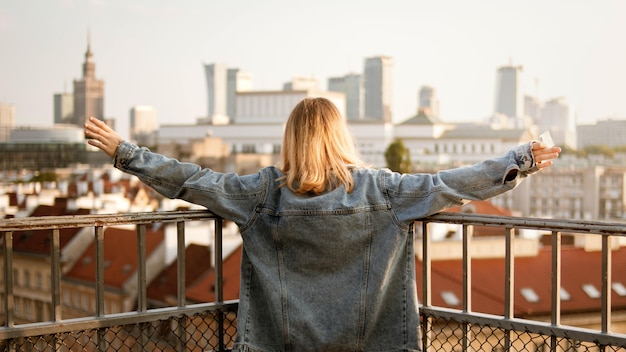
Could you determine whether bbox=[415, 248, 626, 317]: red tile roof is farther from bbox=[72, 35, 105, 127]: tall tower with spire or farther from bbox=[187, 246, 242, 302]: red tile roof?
bbox=[72, 35, 105, 127]: tall tower with spire

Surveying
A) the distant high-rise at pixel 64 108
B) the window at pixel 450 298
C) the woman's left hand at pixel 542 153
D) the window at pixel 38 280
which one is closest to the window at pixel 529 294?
the window at pixel 450 298

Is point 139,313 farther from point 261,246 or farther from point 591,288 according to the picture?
point 591,288

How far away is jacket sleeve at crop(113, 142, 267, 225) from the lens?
167 inches

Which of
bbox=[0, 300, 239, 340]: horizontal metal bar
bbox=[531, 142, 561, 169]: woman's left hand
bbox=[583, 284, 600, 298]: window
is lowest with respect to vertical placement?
bbox=[583, 284, 600, 298]: window

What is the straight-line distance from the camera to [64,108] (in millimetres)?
193750

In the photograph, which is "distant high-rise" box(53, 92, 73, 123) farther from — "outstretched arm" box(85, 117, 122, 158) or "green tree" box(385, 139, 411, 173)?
"outstretched arm" box(85, 117, 122, 158)

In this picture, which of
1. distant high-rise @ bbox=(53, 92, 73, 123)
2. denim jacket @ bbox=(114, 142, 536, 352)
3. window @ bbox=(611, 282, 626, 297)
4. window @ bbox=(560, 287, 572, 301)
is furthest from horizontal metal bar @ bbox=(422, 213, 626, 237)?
distant high-rise @ bbox=(53, 92, 73, 123)

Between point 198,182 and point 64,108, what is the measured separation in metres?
197

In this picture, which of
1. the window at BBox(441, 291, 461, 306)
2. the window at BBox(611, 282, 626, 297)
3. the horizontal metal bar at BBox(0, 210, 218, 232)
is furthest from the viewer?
the window at BBox(441, 291, 461, 306)

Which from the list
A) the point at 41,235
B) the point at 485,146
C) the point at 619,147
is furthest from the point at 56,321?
the point at 619,147

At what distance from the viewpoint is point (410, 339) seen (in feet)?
13.7

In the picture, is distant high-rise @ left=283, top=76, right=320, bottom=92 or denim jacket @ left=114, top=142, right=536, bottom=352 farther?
distant high-rise @ left=283, top=76, right=320, bottom=92

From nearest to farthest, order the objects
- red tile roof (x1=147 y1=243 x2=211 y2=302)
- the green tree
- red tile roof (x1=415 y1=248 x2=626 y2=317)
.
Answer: red tile roof (x1=415 y1=248 x2=626 y2=317) < red tile roof (x1=147 y1=243 x2=211 y2=302) < the green tree

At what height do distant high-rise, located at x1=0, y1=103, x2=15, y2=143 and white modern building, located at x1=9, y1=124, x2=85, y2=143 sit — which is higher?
distant high-rise, located at x1=0, y1=103, x2=15, y2=143
